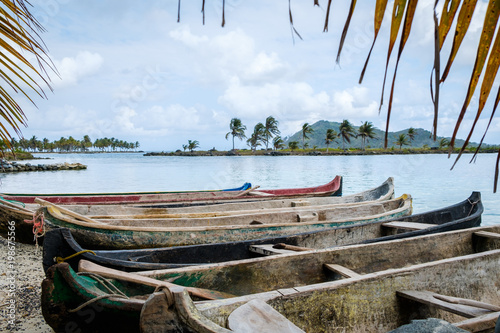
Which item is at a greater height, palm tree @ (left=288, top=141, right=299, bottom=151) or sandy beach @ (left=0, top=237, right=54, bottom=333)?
palm tree @ (left=288, top=141, right=299, bottom=151)

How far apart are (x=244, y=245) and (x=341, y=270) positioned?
1.25 meters

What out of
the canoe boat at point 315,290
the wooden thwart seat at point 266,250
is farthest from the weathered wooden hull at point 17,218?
the wooden thwart seat at point 266,250

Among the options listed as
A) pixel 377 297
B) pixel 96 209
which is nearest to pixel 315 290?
pixel 377 297

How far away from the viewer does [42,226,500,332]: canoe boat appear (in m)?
2.15

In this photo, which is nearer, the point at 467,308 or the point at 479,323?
the point at 479,323

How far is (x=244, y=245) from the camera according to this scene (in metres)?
3.97

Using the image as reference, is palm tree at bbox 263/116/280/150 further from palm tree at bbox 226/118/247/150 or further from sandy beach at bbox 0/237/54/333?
sandy beach at bbox 0/237/54/333

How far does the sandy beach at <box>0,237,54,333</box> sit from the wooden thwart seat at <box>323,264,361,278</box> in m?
2.82

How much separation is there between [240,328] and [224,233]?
2991 millimetres

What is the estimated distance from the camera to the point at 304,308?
95.4 inches

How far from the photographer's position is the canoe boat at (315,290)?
84.7 inches

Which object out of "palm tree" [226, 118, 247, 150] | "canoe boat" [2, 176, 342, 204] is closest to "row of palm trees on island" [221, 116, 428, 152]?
"palm tree" [226, 118, 247, 150]

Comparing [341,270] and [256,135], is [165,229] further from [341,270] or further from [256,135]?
[256,135]

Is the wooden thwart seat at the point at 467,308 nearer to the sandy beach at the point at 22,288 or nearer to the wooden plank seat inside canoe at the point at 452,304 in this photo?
the wooden plank seat inside canoe at the point at 452,304
